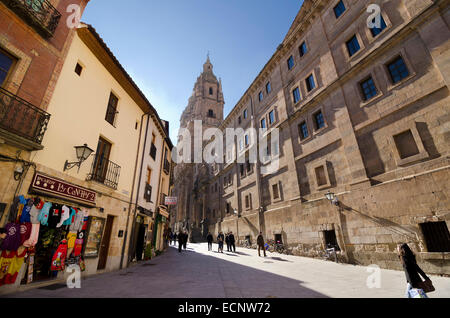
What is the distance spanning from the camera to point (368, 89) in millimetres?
11188

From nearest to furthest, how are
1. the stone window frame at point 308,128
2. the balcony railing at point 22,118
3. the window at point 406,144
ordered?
the balcony railing at point 22,118 < the window at point 406,144 < the stone window frame at point 308,128

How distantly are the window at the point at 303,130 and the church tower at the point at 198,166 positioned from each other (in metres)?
25.0

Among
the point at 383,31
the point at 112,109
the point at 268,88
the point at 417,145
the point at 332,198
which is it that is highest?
the point at 268,88

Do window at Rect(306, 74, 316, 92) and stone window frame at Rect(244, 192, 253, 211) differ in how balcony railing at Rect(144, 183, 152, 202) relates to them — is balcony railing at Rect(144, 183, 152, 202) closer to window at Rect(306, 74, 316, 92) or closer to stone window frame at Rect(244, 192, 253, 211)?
stone window frame at Rect(244, 192, 253, 211)

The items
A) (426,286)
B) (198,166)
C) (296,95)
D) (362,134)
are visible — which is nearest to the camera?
(426,286)

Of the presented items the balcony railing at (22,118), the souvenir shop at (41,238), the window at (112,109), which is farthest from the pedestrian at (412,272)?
the window at (112,109)

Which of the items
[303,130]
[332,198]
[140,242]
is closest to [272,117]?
[303,130]

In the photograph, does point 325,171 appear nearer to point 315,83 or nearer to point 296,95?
point 315,83

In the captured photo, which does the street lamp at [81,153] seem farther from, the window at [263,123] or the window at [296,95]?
the window at [263,123]

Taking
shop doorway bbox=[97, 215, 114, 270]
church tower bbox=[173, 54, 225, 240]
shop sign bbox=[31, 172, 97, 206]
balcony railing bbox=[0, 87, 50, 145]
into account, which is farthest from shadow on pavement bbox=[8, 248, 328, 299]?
church tower bbox=[173, 54, 225, 240]

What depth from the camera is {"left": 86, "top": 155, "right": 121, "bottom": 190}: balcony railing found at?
8.10m

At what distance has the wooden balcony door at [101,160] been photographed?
8323mm

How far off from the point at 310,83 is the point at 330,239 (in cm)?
1142

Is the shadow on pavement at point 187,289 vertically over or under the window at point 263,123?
under
